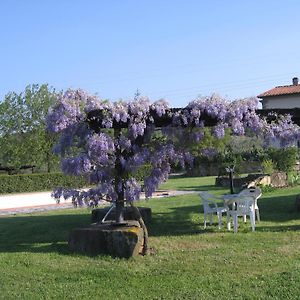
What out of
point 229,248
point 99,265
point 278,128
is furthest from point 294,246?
point 99,265

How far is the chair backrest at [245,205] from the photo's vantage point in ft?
34.5

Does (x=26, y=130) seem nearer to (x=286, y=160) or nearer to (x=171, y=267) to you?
(x=286, y=160)

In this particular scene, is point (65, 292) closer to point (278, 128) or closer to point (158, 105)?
point (158, 105)

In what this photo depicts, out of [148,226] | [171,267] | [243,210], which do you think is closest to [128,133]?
[171,267]

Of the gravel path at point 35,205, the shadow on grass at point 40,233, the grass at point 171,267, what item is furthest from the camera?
the gravel path at point 35,205

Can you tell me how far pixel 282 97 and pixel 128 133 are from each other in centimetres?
4394

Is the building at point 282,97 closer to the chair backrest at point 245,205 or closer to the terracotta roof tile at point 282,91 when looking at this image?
the terracotta roof tile at point 282,91

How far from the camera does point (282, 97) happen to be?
167 feet

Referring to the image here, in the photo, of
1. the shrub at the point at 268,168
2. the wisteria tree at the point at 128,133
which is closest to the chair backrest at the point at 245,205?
the wisteria tree at the point at 128,133

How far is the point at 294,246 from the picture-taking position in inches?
338

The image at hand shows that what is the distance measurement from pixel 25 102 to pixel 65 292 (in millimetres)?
39192

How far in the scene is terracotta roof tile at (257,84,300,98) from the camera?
49906mm

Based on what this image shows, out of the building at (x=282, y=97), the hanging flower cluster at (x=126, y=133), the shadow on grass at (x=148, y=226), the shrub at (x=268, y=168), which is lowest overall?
the shadow on grass at (x=148, y=226)

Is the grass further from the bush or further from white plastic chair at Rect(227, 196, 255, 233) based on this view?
the bush
